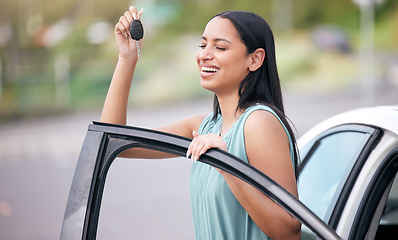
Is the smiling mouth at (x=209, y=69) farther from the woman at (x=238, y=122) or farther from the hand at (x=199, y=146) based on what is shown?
the hand at (x=199, y=146)

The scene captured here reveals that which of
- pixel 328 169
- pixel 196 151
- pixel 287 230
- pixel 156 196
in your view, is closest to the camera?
pixel 196 151

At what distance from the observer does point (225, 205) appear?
165 centimetres

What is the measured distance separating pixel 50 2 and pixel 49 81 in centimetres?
742

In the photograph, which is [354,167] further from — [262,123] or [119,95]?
[119,95]

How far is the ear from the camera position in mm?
1803

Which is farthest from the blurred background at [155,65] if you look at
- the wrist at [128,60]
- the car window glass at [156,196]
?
the wrist at [128,60]

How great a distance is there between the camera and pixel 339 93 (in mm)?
23438

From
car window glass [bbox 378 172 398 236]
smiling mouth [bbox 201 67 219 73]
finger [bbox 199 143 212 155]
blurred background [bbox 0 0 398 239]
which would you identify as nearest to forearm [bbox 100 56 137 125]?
smiling mouth [bbox 201 67 219 73]

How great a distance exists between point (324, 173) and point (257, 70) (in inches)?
28.1

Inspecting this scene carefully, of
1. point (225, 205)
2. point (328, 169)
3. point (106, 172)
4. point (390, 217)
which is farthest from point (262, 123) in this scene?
point (390, 217)

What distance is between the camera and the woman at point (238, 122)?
1.56 metres

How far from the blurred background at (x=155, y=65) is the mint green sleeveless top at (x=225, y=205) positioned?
9.48m

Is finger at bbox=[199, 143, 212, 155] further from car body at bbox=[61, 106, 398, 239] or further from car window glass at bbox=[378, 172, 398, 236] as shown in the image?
Answer: car window glass at bbox=[378, 172, 398, 236]

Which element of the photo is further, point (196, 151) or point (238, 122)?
point (238, 122)
